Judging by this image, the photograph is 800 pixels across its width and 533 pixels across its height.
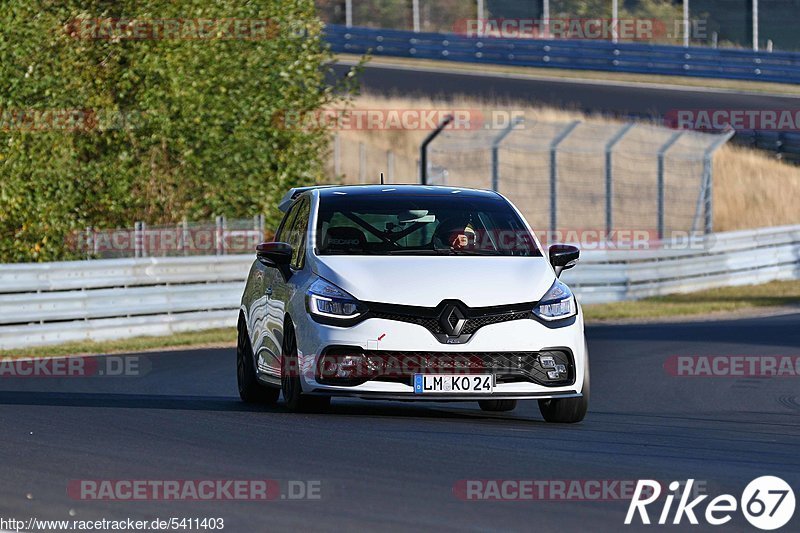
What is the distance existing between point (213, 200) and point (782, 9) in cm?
2216

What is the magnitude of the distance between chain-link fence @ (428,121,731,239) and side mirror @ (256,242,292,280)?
16677mm

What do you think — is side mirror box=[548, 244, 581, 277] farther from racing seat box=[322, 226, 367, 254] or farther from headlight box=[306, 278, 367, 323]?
headlight box=[306, 278, 367, 323]

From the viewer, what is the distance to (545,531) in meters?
6.59

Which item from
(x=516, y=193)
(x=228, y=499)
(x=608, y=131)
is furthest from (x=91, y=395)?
(x=516, y=193)

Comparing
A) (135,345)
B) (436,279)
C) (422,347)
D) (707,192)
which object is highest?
(436,279)

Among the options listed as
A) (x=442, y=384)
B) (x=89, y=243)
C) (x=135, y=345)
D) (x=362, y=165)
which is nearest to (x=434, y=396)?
(x=442, y=384)

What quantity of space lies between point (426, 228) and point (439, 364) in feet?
5.28

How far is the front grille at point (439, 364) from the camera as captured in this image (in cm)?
1017

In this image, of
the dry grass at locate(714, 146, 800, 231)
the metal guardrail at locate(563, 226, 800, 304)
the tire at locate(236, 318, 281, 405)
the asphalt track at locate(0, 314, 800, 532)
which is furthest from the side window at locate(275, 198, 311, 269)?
the dry grass at locate(714, 146, 800, 231)

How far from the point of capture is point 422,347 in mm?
10133

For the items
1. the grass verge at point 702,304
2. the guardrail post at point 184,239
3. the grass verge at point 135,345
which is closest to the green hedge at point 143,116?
the guardrail post at point 184,239

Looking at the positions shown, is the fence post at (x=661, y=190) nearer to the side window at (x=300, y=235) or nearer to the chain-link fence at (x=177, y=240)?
the chain-link fence at (x=177, y=240)

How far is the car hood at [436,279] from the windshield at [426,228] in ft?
1.09

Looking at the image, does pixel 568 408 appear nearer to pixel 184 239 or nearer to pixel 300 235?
pixel 300 235
